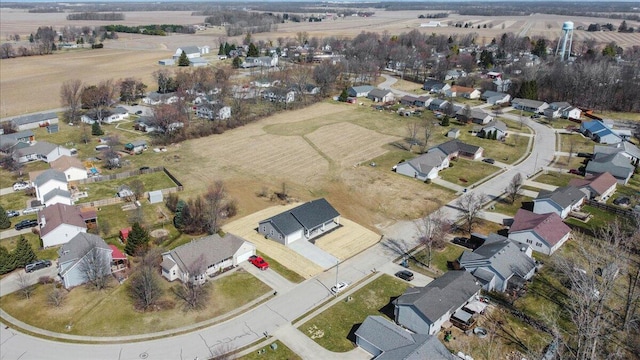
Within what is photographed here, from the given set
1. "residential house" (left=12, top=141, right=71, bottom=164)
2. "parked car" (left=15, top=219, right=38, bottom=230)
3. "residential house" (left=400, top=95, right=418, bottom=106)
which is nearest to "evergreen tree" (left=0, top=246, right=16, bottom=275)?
"parked car" (left=15, top=219, right=38, bottom=230)

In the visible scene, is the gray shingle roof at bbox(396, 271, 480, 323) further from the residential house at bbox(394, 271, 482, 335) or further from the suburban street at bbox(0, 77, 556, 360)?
the suburban street at bbox(0, 77, 556, 360)

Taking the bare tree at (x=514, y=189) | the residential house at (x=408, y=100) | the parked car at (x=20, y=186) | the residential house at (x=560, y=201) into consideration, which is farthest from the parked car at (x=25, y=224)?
the residential house at (x=408, y=100)

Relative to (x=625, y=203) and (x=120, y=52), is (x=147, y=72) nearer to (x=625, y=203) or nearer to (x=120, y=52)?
(x=120, y=52)

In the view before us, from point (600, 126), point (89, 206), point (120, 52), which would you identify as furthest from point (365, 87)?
point (120, 52)

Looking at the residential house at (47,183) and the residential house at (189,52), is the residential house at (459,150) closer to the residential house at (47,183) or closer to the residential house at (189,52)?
the residential house at (47,183)

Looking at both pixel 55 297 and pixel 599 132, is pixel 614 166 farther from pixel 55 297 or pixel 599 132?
pixel 55 297

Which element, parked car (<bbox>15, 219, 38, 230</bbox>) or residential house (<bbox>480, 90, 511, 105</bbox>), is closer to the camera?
parked car (<bbox>15, 219, 38, 230</bbox>)
